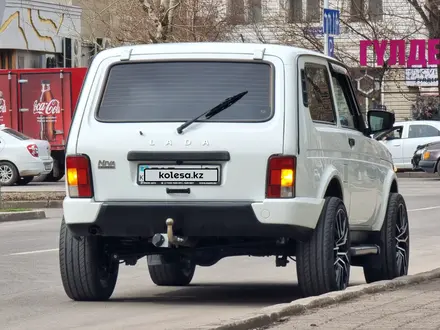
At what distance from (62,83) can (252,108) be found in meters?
27.1

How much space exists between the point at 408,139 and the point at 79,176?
31234mm

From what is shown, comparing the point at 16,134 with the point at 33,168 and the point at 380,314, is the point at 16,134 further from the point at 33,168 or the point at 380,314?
the point at 380,314

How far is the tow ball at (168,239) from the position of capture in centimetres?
922

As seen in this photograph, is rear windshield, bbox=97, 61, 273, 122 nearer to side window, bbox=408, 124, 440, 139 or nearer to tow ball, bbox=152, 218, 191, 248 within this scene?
tow ball, bbox=152, 218, 191, 248

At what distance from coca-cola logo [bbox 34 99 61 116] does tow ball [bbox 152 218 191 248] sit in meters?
27.0

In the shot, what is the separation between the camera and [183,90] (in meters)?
9.59

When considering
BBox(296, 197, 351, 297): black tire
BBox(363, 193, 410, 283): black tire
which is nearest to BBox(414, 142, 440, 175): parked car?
BBox(363, 193, 410, 283): black tire

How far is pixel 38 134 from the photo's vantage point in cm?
3606

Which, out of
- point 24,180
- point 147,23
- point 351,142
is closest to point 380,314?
point 351,142

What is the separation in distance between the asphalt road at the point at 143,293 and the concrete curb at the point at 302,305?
24cm

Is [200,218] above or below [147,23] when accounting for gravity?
below

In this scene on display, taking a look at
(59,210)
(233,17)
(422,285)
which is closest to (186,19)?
(233,17)

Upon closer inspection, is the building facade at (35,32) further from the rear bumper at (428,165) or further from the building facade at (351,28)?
the rear bumper at (428,165)

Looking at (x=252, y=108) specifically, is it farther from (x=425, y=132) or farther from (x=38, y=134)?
(x=425, y=132)
